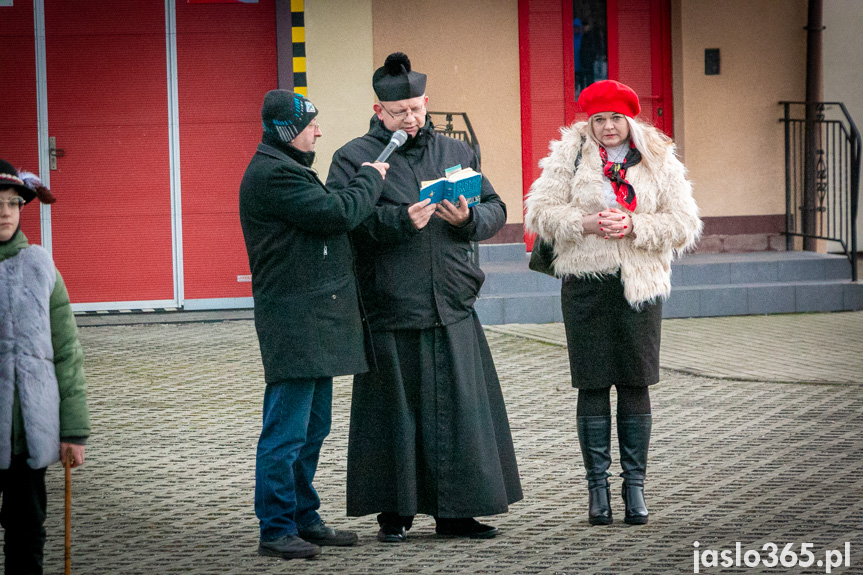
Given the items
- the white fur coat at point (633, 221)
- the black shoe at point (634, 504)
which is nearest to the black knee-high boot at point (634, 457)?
the black shoe at point (634, 504)

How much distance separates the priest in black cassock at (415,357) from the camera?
4375 millimetres

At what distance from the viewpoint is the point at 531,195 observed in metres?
4.87

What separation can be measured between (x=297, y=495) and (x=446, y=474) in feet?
1.92

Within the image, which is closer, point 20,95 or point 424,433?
point 424,433

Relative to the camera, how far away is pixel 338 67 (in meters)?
10.8

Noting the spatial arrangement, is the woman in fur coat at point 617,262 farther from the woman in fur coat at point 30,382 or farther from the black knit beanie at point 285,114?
the woman in fur coat at point 30,382

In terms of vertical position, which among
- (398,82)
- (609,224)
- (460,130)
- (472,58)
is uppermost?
(472,58)

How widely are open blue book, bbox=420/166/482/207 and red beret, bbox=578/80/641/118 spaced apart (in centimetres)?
62

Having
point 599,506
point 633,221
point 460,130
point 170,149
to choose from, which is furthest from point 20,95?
point 599,506

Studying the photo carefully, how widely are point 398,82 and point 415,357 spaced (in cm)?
105

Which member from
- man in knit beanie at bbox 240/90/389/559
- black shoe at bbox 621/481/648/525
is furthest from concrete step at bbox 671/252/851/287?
man in knit beanie at bbox 240/90/389/559

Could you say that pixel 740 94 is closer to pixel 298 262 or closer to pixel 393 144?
pixel 393 144

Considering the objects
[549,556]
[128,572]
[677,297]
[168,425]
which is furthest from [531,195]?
[677,297]

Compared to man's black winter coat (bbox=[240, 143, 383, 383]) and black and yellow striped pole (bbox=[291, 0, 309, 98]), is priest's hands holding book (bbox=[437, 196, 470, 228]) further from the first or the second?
black and yellow striped pole (bbox=[291, 0, 309, 98])
